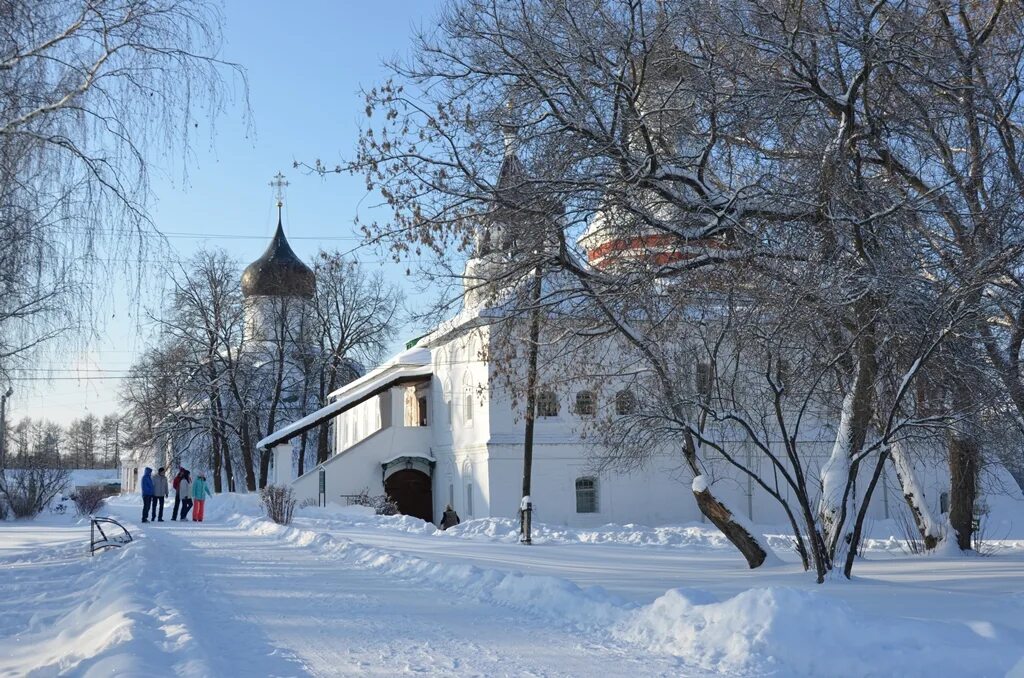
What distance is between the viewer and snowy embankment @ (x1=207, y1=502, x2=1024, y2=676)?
7.91 meters

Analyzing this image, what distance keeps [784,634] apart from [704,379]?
7.90m

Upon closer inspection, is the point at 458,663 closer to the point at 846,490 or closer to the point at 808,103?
the point at 846,490

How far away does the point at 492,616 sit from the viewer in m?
11.0

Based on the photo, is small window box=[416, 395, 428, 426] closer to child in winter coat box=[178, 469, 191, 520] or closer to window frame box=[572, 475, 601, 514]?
window frame box=[572, 475, 601, 514]

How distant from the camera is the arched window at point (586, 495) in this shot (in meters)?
37.6

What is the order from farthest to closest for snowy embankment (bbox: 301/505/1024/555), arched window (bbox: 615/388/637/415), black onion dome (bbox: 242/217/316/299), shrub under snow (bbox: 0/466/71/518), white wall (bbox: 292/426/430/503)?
black onion dome (bbox: 242/217/316/299) < white wall (bbox: 292/426/430/503) < shrub under snow (bbox: 0/466/71/518) < snowy embankment (bbox: 301/505/1024/555) < arched window (bbox: 615/388/637/415)

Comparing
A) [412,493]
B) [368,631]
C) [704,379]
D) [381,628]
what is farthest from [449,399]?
[368,631]

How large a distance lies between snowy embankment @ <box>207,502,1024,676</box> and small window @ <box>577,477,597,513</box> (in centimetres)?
2607

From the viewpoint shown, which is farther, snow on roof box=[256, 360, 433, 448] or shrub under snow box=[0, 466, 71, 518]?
snow on roof box=[256, 360, 433, 448]

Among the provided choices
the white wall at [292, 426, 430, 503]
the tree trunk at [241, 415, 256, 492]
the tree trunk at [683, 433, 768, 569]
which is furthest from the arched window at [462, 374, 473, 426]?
the tree trunk at [683, 433, 768, 569]

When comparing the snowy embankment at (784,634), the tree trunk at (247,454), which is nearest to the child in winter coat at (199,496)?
the tree trunk at (247,454)

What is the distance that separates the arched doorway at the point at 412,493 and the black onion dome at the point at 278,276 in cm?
1585

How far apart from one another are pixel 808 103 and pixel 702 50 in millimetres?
1563

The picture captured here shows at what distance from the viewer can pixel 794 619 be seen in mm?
8758
